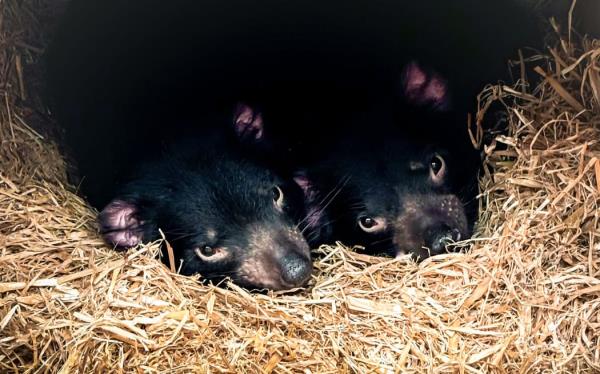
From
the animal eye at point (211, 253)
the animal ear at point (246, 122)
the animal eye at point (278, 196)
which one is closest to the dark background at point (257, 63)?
the animal ear at point (246, 122)

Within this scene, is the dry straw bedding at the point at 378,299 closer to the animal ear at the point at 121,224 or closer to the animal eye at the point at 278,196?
the animal ear at the point at 121,224

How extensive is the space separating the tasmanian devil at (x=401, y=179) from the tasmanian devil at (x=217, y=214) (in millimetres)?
237

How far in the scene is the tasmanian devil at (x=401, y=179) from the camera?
3.42 metres

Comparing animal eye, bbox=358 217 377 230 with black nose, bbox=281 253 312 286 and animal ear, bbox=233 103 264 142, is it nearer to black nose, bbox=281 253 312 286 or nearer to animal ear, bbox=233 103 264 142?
black nose, bbox=281 253 312 286

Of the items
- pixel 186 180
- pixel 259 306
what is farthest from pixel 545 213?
pixel 186 180

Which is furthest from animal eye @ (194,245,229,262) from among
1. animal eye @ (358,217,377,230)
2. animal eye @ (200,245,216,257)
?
animal eye @ (358,217,377,230)

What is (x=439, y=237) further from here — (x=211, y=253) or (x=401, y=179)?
(x=211, y=253)

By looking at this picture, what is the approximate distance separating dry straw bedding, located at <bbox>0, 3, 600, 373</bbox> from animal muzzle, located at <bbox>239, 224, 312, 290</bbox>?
104mm

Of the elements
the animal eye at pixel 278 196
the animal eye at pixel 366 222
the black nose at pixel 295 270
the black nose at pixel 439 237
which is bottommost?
the animal eye at pixel 366 222

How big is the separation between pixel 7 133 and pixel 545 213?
9.14 ft

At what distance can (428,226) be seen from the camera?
3.38m

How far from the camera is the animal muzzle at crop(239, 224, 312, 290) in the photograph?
3.15 m

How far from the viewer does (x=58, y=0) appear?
4.80m

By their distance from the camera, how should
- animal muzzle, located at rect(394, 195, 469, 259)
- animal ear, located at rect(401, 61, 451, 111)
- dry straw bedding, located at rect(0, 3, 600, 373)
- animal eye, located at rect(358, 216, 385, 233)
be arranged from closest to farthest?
dry straw bedding, located at rect(0, 3, 600, 373) < animal muzzle, located at rect(394, 195, 469, 259) < animal eye, located at rect(358, 216, 385, 233) < animal ear, located at rect(401, 61, 451, 111)
